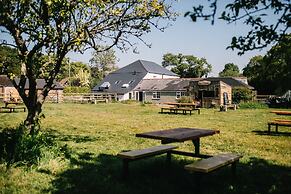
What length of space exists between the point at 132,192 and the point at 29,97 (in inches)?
181

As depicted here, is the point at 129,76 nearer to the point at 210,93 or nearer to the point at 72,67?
the point at 210,93

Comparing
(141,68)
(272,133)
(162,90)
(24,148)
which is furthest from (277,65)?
(141,68)

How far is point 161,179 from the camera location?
6543 mm

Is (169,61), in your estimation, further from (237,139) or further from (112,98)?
(237,139)

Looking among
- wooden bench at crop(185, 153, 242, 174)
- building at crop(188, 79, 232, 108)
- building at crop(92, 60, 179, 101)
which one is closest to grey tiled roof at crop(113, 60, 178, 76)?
building at crop(92, 60, 179, 101)

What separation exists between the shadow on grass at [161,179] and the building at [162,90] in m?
38.9

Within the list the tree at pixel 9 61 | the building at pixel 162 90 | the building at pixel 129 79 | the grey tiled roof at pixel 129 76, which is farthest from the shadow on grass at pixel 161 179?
the grey tiled roof at pixel 129 76

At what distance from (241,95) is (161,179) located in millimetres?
35266

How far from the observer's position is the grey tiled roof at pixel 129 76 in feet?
193

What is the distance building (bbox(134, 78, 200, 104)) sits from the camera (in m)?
48.5

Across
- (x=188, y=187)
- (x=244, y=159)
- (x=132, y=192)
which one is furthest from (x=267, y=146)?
(x=132, y=192)

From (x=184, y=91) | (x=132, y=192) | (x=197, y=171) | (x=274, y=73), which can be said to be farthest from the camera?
(x=184, y=91)

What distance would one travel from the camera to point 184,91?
155ft

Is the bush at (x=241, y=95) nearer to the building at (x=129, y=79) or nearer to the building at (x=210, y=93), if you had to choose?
the building at (x=210, y=93)
